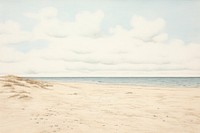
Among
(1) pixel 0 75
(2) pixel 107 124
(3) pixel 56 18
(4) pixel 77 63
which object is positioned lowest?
(2) pixel 107 124

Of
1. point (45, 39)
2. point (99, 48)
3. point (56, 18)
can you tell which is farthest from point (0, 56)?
point (99, 48)

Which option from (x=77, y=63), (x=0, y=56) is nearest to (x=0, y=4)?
(x=0, y=56)

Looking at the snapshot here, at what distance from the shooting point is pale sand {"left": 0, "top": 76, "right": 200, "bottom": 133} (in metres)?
3.15

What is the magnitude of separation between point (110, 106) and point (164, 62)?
2.10m

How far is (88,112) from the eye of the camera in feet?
12.4

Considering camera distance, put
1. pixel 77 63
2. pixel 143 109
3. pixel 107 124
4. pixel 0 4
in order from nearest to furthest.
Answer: pixel 107 124, pixel 143 109, pixel 0 4, pixel 77 63

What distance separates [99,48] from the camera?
219 inches

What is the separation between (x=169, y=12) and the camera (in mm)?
5559

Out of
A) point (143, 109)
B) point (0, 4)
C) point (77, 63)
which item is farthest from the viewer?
point (77, 63)

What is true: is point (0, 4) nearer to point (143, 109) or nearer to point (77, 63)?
point (77, 63)

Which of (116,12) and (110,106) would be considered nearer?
(110,106)

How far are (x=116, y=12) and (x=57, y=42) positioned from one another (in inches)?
58.3

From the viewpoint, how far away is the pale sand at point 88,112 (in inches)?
124

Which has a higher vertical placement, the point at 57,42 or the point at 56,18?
the point at 56,18
